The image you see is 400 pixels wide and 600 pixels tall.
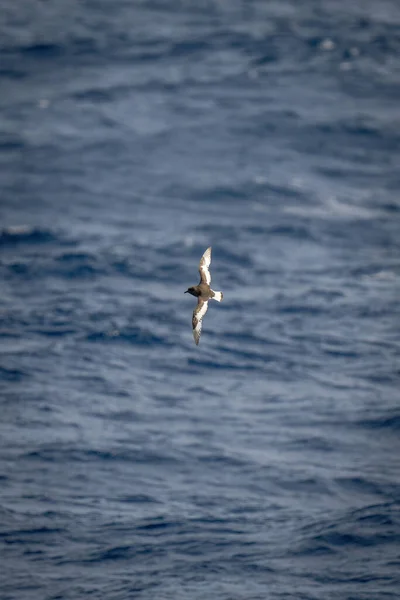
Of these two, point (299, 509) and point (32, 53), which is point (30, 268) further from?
point (32, 53)

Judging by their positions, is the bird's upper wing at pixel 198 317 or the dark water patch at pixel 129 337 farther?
the dark water patch at pixel 129 337

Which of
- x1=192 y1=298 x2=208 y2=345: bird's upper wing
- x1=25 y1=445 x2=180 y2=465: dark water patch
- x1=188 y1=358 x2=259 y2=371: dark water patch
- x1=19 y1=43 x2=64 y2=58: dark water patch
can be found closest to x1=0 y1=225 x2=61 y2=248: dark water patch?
x1=188 y1=358 x2=259 y2=371: dark water patch

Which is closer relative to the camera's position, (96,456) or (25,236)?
(96,456)

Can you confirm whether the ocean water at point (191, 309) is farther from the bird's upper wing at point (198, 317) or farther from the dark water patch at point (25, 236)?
the bird's upper wing at point (198, 317)

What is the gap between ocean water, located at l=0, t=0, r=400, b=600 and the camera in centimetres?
2883

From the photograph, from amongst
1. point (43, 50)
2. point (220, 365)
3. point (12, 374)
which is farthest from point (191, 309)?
point (43, 50)

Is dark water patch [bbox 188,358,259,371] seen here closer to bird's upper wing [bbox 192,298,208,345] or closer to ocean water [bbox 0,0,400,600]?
ocean water [bbox 0,0,400,600]

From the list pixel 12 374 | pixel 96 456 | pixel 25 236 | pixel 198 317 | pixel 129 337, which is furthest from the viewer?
pixel 25 236

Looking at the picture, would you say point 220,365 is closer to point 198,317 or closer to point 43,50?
point 198,317

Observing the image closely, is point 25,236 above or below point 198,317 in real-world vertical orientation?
below

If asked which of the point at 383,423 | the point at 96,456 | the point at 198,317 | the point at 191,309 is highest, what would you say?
the point at 198,317

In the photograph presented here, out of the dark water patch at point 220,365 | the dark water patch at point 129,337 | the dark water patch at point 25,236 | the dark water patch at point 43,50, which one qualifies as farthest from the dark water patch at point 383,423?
the dark water patch at point 43,50

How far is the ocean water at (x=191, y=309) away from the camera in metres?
28.8

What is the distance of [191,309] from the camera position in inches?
1467
